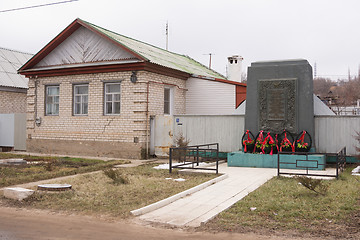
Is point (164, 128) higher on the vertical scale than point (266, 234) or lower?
higher

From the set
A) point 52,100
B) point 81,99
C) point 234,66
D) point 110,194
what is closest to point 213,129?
point 81,99

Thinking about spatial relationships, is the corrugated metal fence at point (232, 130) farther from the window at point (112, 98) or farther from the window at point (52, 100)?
the window at point (52, 100)

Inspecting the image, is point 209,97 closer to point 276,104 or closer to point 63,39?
point 276,104

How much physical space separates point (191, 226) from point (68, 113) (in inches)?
568

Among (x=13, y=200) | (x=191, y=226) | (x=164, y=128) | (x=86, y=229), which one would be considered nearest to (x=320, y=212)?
(x=191, y=226)

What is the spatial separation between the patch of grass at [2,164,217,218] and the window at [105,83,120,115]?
7070mm

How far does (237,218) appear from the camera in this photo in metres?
6.74

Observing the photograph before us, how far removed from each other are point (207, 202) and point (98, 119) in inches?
448

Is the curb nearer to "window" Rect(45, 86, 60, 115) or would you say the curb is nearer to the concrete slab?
the concrete slab

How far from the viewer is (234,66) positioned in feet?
83.0

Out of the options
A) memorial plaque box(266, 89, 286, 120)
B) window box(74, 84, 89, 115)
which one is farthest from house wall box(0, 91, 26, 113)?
memorial plaque box(266, 89, 286, 120)

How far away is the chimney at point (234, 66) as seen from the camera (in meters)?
25.1

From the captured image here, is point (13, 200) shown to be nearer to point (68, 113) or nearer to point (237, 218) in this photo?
point (237, 218)

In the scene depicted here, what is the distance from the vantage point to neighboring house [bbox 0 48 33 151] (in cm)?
2172
